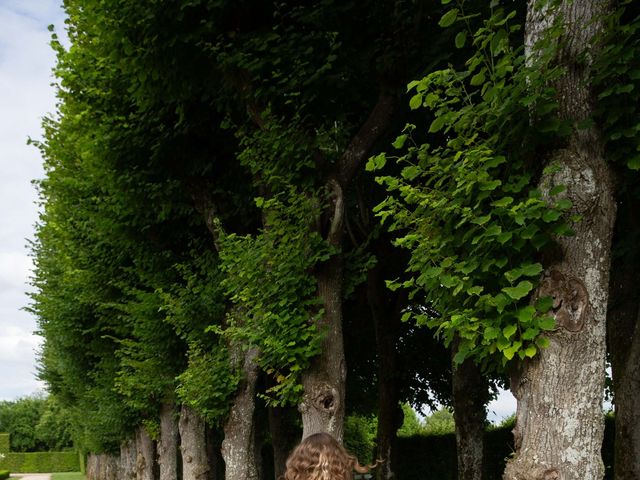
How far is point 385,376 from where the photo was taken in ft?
53.7

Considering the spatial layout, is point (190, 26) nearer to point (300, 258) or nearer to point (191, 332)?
point (300, 258)

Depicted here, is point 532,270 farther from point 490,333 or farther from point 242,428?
point 242,428

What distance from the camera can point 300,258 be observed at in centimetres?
925

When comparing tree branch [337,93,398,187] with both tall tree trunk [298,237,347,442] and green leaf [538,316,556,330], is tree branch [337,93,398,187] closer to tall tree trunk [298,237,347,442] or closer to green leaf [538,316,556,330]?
tall tree trunk [298,237,347,442]

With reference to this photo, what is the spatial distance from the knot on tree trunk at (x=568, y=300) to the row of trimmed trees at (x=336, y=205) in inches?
0.5

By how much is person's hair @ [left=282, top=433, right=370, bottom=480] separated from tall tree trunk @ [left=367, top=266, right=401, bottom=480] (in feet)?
39.6

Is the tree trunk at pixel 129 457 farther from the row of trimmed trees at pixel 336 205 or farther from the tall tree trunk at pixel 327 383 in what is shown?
the tall tree trunk at pixel 327 383

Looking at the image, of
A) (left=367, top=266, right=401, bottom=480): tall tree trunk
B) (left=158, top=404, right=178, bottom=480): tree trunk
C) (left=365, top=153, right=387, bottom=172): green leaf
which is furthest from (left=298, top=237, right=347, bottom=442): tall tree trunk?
(left=158, top=404, right=178, bottom=480): tree trunk

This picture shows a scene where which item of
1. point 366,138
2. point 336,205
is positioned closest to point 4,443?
point 336,205

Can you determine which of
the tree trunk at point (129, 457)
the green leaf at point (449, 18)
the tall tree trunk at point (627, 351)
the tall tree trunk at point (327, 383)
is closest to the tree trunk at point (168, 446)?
the tree trunk at point (129, 457)

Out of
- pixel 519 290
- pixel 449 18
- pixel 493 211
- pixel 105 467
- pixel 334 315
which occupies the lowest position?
pixel 105 467

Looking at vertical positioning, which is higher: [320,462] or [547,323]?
[547,323]

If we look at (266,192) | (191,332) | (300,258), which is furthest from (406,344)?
(300,258)

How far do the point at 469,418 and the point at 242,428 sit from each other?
4182mm
